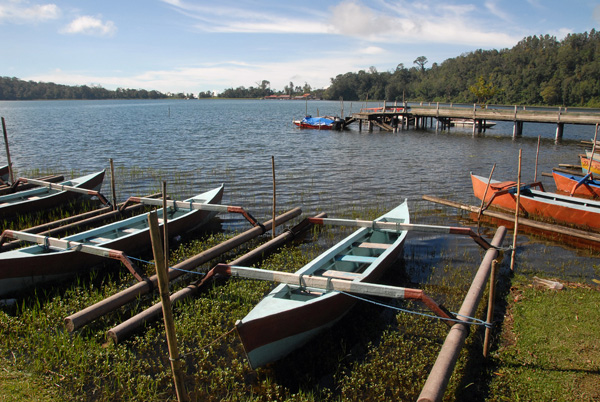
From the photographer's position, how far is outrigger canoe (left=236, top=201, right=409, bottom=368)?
5301 millimetres

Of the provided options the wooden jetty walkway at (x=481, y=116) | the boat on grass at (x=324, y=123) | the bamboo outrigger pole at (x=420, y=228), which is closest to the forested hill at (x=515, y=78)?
the wooden jetty walkway at (x=481, y=116)

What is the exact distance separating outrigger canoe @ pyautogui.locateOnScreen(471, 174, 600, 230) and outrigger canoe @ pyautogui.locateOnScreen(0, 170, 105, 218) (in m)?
12.6

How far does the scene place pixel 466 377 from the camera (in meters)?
5.47

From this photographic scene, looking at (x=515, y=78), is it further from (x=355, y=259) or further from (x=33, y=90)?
(x=33, y=90)

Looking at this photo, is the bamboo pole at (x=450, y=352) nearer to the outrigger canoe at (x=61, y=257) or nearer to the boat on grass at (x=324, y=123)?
the outrigger canoe at (x=61, y=257)

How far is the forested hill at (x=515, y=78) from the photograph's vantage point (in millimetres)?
84312

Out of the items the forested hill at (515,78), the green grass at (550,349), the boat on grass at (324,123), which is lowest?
the green grass at (550,349)

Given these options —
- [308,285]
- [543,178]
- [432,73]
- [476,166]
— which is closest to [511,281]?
[308,285]

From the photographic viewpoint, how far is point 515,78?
3755 inches

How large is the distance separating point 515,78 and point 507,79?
1634mm

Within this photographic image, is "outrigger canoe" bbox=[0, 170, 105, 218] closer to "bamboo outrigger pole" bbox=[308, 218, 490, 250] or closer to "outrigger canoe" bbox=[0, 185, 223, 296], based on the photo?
"outrigger canoe" bbox=[0, 185, 223, 296]

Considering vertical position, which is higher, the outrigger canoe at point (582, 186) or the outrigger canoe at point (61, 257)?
the outrigger canoe at point (582, 186)

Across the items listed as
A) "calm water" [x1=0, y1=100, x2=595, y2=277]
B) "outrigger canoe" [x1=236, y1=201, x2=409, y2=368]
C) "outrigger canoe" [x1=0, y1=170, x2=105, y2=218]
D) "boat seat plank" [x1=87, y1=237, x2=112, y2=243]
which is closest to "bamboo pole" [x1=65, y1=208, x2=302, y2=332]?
"boat seat plank" [x1=87, y1=237, x2=112, y2=243]

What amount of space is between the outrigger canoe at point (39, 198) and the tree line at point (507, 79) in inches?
1771
